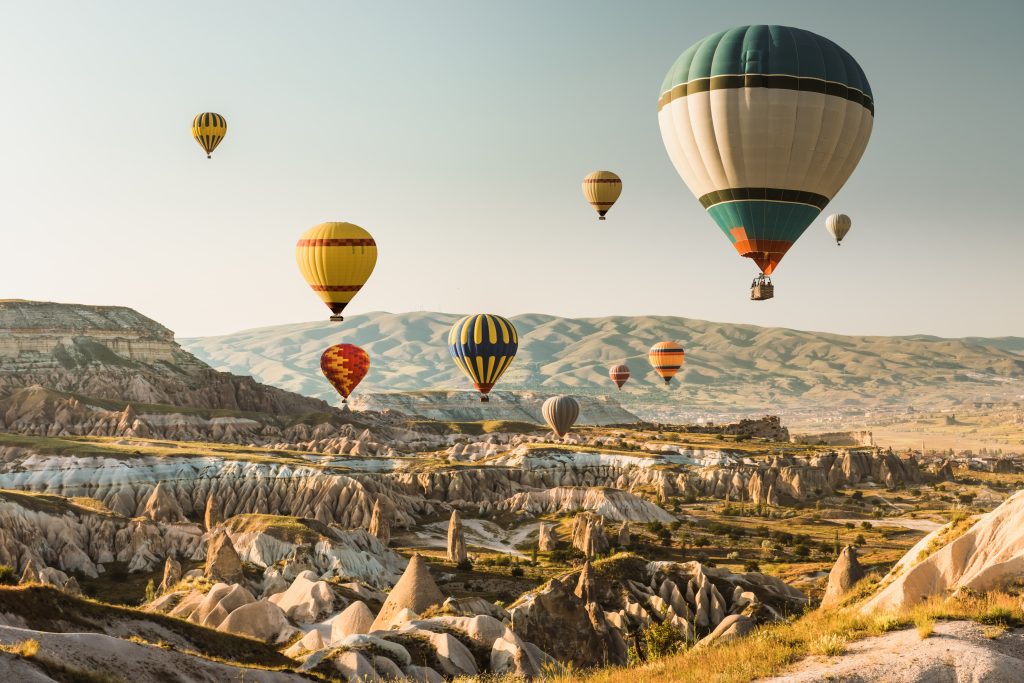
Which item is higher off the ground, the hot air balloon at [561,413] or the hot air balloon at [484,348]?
the hot air balloon at [484,348]

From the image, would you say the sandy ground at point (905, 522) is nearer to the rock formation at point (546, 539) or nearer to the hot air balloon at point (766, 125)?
the rock formation at point (546, 539)

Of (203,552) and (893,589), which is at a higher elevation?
(893,589)

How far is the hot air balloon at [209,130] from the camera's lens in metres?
127

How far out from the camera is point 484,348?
341ft

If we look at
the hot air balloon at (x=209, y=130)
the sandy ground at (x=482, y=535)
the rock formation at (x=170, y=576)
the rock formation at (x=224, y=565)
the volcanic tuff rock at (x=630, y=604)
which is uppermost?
the hot air balloon at (x=209, y=130)

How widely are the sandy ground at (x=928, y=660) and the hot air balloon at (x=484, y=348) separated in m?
79.5

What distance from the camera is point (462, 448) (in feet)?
589

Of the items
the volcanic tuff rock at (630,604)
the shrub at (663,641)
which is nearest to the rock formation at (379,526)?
the volcanic tuff rock at (630,604)

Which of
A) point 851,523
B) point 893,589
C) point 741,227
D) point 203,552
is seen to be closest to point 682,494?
point 851,523

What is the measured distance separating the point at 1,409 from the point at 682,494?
377ft

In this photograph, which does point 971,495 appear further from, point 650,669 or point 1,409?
point 1,409

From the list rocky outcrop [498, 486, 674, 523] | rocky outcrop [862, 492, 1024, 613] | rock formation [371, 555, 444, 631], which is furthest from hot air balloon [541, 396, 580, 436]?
rocky outcrop [862, 492, 1024, 613]

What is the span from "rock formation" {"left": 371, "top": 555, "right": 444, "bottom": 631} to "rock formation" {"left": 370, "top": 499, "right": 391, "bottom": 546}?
50.7 meters

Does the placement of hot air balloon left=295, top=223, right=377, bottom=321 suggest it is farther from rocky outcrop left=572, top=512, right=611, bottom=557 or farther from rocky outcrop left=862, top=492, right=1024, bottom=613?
rocky outcrop left=862, top=492, right=1024, bottom=613
